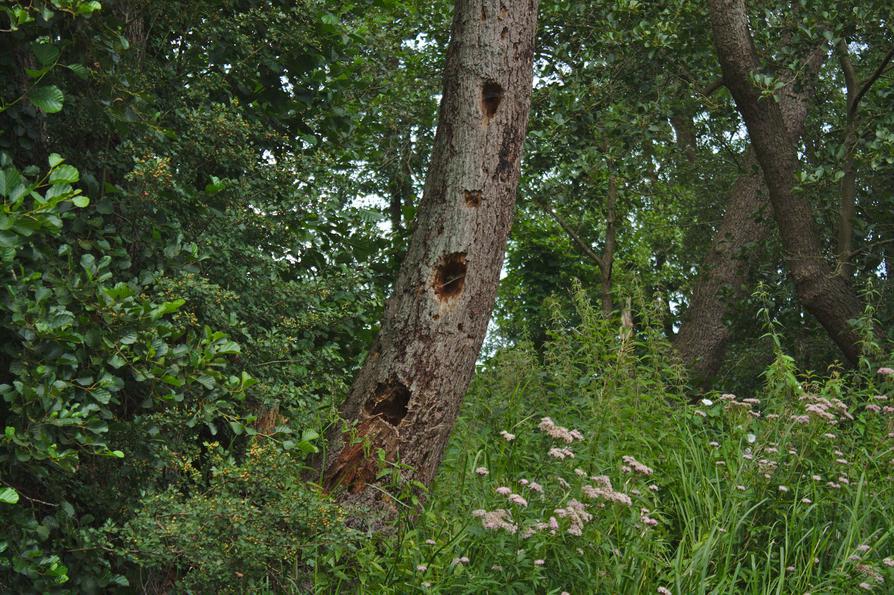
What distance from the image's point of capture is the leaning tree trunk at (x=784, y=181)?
8.38 metres

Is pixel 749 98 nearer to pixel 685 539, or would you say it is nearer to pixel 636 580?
pixel 685 539

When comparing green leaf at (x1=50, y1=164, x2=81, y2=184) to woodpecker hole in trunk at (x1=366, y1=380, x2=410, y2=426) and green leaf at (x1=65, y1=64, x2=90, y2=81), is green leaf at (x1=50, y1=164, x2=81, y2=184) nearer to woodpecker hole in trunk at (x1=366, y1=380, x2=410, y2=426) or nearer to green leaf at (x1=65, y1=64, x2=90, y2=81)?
green leaf at (x1=65, y1=64, x2=90, y2=81)

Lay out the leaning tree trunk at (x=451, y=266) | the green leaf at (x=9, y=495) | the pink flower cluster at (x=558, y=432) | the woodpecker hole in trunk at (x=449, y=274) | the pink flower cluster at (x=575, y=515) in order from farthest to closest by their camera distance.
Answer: the woodpecker hole in trunk at (x=449, y=274) → the leaning tree trunk at (x=451, y=266) → the pink flower cluster at (x=558, y=432) → the pink flower cluster at (x=575, y=515) → the green leaf at (x=9, y=495)

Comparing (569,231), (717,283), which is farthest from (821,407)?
(569,231)

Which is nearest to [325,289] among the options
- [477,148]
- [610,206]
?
[477,148]

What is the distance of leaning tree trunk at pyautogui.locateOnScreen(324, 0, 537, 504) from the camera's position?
512cm

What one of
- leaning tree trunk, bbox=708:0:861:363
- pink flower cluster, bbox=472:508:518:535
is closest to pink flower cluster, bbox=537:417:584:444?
pink flower cluster, bbox=472:508:518:535

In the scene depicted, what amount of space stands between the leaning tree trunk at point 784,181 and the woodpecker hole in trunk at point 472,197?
12.9ft

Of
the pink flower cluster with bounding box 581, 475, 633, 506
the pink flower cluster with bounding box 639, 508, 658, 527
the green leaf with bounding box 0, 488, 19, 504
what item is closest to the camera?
the green leaf with bounding box 0, 488, 19, 504

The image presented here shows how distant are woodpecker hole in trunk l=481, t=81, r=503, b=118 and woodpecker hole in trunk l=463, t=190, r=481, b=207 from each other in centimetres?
46

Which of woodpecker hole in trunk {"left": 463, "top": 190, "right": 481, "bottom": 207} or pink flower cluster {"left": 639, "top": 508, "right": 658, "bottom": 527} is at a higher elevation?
woodpecker hole in trunk {"left": 463, "top": 190, "right": 481, "bottom": 207}

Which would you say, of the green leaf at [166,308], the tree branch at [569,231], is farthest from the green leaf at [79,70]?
the tree branch at [569,231]

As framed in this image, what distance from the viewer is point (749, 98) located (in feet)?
27.8

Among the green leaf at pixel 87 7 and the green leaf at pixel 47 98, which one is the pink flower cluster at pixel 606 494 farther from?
the green leaf at pixel 87 7
